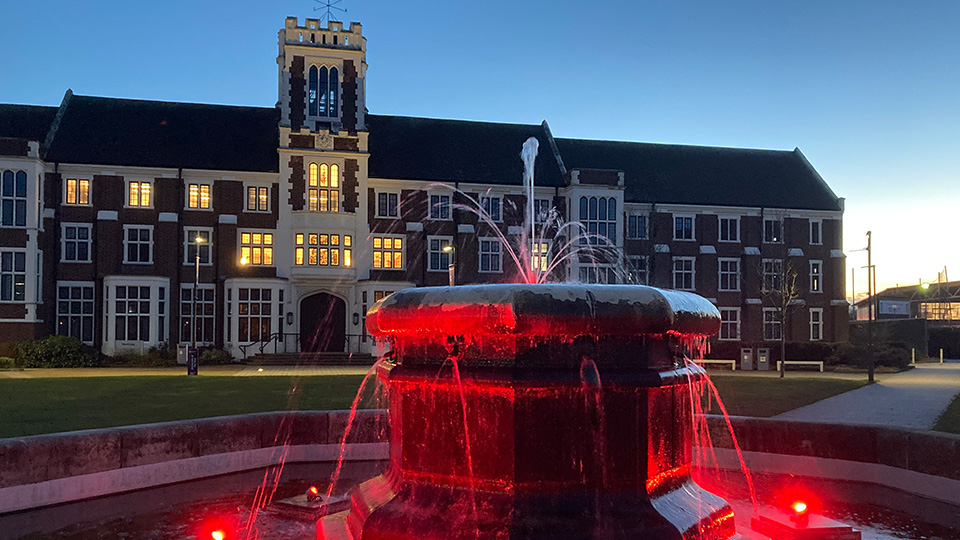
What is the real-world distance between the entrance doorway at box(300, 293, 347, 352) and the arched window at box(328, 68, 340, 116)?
31.8 feet

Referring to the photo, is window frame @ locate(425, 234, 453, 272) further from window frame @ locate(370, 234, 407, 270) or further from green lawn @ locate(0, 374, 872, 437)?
green lawn @ locate(0, 374, 872, 437)

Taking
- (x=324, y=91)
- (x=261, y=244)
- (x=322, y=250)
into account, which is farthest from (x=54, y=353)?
(x=324, y=91)

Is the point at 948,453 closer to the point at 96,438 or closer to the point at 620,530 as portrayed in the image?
the point at 620,530

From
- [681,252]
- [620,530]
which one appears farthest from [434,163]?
[620,530]

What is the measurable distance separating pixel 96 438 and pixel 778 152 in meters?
48.4

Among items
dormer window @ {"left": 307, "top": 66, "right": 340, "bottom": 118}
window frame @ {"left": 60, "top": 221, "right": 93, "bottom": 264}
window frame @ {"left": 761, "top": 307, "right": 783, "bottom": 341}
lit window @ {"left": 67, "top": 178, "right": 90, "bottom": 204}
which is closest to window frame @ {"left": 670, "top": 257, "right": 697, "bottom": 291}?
window frame @ {"left": 761, "top": 307, "right": 783, "bottom": 341}

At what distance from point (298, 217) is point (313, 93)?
270 inches

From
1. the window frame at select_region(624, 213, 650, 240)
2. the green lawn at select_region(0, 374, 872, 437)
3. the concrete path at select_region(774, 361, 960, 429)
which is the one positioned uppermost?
the window frame at select_region(624, 213, 650, 240)

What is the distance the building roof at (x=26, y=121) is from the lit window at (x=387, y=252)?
17.1m

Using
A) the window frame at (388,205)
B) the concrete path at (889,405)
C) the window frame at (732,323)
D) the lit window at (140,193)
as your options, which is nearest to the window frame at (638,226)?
the window frame at (732,323)

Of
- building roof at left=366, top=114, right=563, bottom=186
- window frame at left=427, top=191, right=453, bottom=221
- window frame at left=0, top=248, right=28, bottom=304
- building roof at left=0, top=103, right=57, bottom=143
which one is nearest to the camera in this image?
window frame at left=0, top=248, right=28, bottom=304

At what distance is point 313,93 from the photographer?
38.1 metres

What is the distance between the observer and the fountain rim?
479 centimetres

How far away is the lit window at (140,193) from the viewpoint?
117ft
